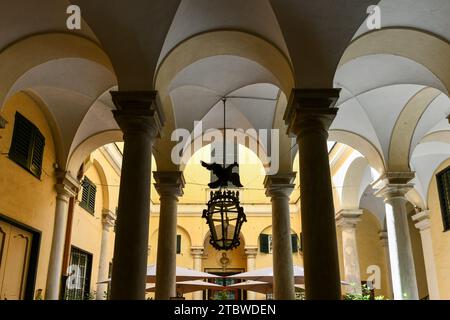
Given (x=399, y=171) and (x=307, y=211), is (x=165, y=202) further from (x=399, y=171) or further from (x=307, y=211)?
(x=399, y=171)

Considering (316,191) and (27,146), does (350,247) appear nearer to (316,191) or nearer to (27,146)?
(316,191)

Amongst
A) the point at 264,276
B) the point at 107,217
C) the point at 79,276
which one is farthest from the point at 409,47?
the point at 107,217

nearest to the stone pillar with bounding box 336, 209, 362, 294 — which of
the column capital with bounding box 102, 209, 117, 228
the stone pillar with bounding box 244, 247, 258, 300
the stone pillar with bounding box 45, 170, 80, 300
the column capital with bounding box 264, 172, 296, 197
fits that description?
the column capital with bounding box 264, 172, 296, 197

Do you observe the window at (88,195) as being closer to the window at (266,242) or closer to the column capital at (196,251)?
the column capital at (196,251)

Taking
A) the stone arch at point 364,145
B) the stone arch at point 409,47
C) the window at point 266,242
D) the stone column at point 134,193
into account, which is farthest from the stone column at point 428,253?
the stone column at point 134,193

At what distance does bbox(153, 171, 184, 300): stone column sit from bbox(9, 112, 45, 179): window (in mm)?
2519

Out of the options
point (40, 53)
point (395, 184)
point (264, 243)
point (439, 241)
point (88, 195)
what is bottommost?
point (439, 241)

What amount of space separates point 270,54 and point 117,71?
7.89 ft

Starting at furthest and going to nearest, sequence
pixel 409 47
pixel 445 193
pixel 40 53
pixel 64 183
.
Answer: pixel 445 193 < pixel 64 183 < pixel 40 53 < pixel 409 47

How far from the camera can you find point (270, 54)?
7.00m

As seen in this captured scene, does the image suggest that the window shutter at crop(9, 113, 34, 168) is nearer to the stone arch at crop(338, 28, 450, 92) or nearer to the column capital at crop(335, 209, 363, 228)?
the stone arch at crop(338, 28, 450, 92)

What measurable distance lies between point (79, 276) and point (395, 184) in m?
9.42

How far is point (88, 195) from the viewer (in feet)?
44.9
